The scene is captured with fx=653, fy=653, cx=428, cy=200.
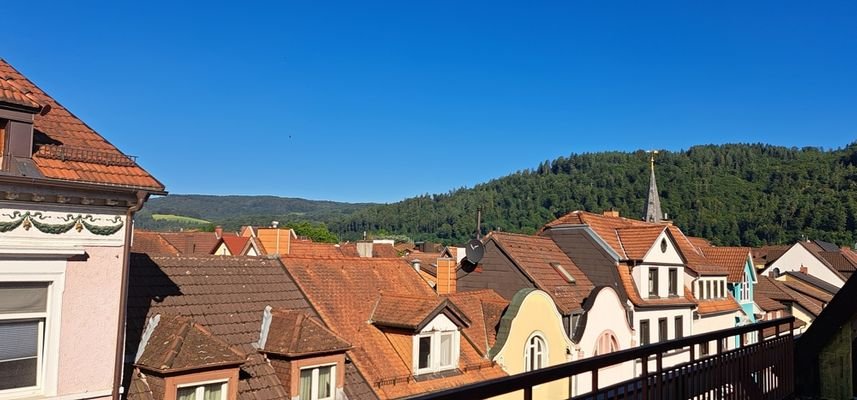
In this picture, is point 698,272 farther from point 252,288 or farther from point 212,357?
point 212,357

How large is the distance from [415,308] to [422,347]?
972 millimetres

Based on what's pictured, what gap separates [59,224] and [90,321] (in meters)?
1.42

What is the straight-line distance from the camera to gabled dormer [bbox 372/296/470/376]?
15852 millimetres

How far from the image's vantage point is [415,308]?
16.4 m

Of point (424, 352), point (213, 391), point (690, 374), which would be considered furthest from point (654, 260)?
point (690, 374)

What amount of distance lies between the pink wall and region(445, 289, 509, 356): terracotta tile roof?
10.3m

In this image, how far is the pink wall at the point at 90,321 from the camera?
8727 mm

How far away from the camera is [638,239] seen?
→ 26172 mm

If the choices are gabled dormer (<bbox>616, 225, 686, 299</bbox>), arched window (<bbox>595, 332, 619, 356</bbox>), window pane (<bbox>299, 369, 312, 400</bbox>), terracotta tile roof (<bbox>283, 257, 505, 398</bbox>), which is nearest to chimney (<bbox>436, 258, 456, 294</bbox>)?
terracotta tile roof (<bbox>283, 257, 505, 398</bbox>)

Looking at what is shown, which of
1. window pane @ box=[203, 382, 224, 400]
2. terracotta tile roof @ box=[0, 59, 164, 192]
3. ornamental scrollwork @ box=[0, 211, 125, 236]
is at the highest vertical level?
terracotta tile roof @ box=[0, 59, 164, 192]

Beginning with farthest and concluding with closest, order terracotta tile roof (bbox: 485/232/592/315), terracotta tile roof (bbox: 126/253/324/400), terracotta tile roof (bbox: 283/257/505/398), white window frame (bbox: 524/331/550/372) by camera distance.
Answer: terracotta tile roof (bbox: 485/232/592/315), white window frame (bbox: 524/331/550/372), terracotta tile roof (bbox: 283/257/505/398), terracotta tile roof (bbox: 126/253/324/400)

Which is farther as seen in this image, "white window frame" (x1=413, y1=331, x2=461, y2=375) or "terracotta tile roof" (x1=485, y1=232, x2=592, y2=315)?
"terracotta tile roof" (x1=485, y1=232, x2=592, y2=315)

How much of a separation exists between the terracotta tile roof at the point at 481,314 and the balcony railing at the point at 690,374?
10624 mm

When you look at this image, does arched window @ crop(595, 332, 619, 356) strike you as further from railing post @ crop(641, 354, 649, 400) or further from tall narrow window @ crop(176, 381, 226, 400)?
railing post @ crop(641, 354, 649, 400)
